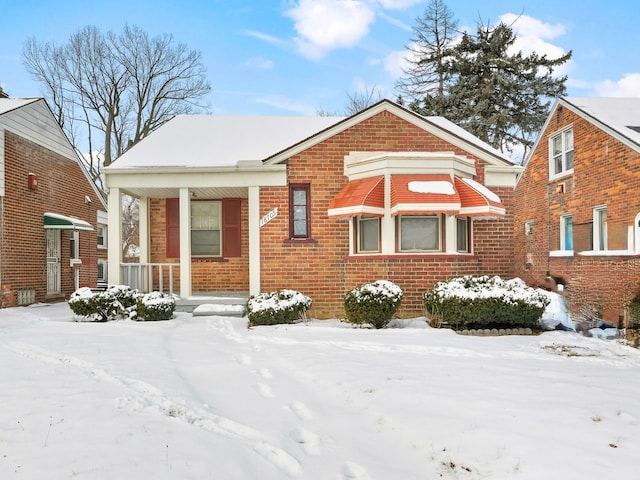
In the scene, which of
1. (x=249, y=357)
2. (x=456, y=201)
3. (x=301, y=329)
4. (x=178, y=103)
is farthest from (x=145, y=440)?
(x=178, y=103)

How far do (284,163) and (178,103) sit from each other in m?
23.8

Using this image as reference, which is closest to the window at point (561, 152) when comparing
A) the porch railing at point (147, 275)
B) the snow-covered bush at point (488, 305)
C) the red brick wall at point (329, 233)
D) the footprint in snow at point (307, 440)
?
the red brick wall at point (329, 233)

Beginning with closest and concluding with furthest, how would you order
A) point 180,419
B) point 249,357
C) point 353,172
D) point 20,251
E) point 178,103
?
1. point 180,419
2. point 249,357
3. point 353,172
4. point 20,251
5. point 178,103

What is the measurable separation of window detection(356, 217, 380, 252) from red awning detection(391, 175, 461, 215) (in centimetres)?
73

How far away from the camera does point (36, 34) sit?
27.4m

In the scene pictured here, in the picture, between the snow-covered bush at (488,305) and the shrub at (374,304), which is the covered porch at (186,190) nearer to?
the shrub at (374,304)

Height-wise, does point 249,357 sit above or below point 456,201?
below

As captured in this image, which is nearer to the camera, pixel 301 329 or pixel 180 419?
pixel 180 419

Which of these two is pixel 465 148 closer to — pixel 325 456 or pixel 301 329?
pixel 301 329

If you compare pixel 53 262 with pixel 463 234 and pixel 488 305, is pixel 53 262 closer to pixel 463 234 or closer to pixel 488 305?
pixel 463 234

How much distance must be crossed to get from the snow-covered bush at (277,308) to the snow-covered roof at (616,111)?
34.9ft

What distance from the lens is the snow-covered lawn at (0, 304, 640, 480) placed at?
3.34 metres

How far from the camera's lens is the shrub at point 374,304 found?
908cm

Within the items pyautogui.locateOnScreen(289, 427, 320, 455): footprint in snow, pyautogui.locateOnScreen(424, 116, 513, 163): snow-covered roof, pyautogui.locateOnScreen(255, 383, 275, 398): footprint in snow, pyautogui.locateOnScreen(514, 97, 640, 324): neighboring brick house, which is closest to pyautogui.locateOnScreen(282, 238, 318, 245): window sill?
pyautogui.locateOnScreen(424, 116, 513, 163): snow-covered roof
